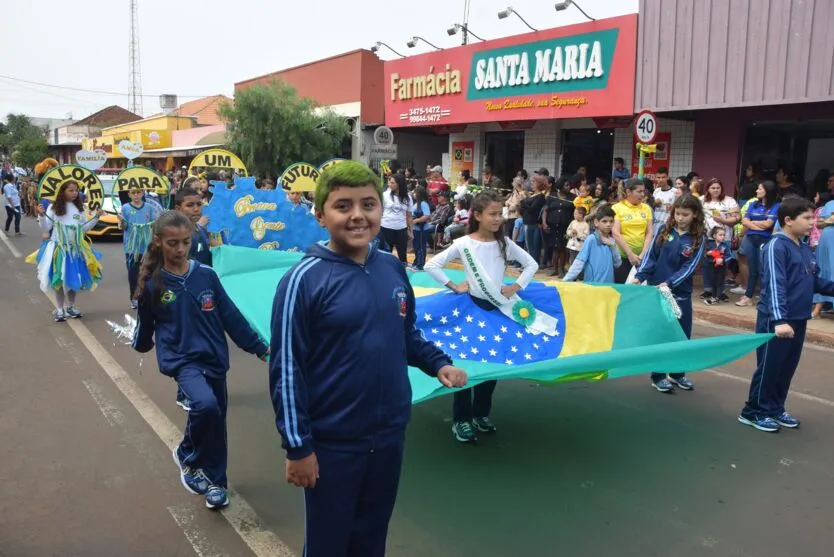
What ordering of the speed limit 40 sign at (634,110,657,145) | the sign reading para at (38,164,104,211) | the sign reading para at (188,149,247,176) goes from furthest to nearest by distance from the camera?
the sign reading para at (188,149,247,176) < the speed limit 40 sign at (634,110,657,145) < the sign reading para at (38,164,104,211)

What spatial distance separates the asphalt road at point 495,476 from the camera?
364 cm

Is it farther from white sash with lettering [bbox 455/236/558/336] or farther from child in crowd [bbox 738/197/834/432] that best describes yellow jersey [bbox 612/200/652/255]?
white sash with lettering [bbox 455/236/558/336]

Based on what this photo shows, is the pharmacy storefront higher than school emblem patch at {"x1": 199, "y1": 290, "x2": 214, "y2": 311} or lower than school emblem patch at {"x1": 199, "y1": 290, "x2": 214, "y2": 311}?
higher

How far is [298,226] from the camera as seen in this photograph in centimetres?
891

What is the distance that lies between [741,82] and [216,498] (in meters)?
12.1

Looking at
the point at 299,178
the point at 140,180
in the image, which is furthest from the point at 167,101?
the point at 299,178

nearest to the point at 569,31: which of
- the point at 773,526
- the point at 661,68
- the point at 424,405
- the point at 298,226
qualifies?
the point at 661,68

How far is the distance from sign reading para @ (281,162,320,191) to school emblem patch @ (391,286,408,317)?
7908mm

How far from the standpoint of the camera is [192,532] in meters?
3.73

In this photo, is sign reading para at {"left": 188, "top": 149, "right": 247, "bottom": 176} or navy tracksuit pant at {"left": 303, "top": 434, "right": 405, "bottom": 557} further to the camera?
sign reading para at {"left": 188, "top": 149, "right": 247, "bottom": 176}

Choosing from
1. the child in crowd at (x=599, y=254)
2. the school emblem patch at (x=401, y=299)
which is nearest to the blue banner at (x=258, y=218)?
the child in crowd at (x=599, y=254)

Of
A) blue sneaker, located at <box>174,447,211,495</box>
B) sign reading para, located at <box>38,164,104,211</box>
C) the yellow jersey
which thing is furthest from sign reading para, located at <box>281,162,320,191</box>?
blue sneaker, located at <box>174,447,211,495</box>

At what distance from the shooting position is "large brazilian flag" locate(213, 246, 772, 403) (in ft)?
14.9

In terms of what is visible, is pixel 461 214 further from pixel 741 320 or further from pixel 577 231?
pixel 741 320
